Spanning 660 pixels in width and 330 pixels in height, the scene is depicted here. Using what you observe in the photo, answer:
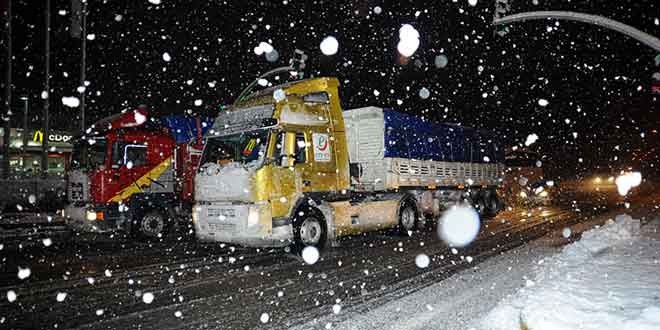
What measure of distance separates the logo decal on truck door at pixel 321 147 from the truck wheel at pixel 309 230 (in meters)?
1.14

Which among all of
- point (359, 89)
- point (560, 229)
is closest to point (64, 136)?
point (359, 89)

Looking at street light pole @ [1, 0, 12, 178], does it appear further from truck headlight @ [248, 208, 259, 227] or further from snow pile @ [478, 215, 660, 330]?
snow pile @ [478, 215, 660, 330]

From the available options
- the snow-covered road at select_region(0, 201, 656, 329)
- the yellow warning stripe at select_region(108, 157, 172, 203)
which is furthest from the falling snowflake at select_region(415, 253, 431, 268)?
the yellow warning stripe at select_region(108, 157, 172, 203)

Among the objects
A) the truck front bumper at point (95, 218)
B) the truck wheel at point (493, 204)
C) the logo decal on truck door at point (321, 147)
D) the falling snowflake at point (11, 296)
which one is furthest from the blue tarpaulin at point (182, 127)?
the truck wheel at point (493, 204)

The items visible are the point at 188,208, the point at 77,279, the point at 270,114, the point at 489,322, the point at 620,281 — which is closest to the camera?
the point at 489,322

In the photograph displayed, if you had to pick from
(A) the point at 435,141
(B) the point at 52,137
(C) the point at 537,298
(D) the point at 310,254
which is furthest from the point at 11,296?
(B) the point at 52,137

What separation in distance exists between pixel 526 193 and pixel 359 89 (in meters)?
12.5

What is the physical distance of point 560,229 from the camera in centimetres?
1230

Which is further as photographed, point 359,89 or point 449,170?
point 359,89

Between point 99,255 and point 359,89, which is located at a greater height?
point 359,89

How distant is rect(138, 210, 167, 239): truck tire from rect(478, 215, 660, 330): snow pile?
9165mm

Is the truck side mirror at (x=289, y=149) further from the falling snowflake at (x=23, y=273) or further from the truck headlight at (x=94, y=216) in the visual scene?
the truck headlight at (x=94, y=216)

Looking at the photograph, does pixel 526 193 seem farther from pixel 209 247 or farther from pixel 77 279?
pixel 77 279

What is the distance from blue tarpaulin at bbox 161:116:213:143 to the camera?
1251 centimetres
